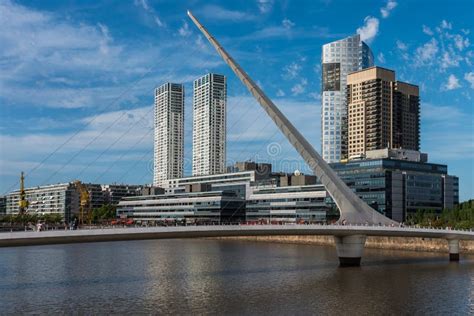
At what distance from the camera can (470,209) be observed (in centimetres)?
7900

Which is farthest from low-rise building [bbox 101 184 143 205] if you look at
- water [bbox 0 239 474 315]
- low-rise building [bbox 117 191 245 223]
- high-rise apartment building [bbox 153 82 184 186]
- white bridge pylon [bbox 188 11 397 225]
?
water [bbox 0 239 474 315]

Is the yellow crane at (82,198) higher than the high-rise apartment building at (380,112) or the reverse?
the reverse

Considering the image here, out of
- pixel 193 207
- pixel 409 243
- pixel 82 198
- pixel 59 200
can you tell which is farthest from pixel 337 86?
pixel 82 198

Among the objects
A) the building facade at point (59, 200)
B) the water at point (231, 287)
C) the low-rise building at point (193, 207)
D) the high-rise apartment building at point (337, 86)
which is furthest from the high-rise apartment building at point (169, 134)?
the water at point (231, 287)

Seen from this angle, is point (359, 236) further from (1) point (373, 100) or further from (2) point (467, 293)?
(1) point (373, 100)

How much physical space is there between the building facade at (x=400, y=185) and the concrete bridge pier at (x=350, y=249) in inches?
1794

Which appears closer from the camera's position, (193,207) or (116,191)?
(193,207)

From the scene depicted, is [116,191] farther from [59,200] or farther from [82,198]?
[82,198]

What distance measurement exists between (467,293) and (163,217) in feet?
312

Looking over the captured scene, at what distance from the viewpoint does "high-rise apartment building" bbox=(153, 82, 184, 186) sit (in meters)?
179

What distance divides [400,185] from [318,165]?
43.2 meters

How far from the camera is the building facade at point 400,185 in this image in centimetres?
9331

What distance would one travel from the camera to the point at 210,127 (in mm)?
169125

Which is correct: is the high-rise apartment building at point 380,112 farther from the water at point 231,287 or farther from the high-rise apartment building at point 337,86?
the water at point 231,287
